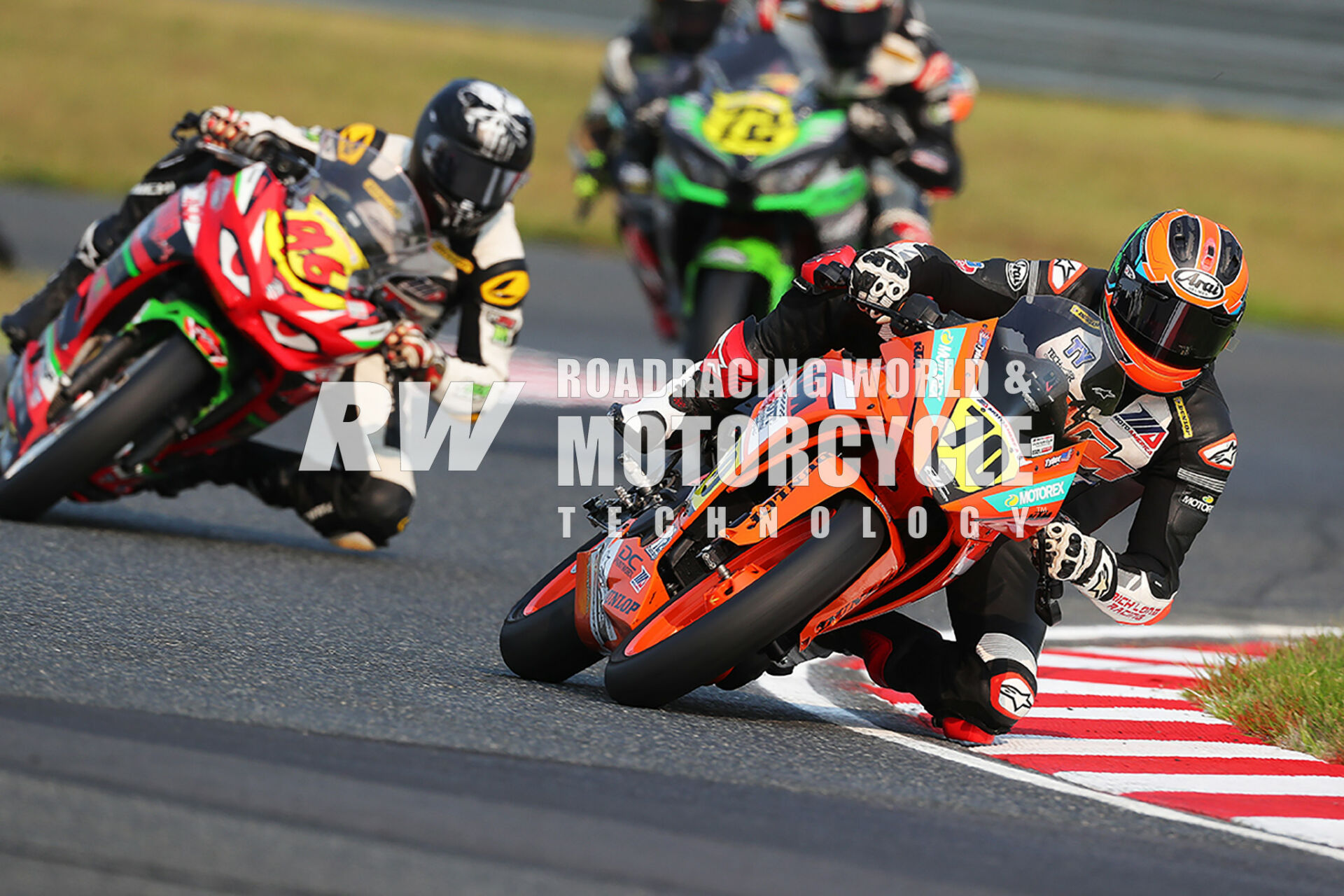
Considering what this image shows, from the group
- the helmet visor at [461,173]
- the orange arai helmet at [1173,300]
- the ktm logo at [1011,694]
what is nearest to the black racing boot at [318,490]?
the helmet visor at [461,173]

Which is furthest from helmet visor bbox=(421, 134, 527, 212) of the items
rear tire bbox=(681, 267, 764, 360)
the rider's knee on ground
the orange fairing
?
the orange fairing

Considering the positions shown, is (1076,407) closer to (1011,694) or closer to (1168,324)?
Answer: (1168,324)

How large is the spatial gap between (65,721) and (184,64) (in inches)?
818

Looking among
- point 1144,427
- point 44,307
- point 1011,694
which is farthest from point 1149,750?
point 44,307

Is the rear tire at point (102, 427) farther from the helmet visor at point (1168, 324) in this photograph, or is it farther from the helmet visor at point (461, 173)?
the helmet visor at point (1168, 324)

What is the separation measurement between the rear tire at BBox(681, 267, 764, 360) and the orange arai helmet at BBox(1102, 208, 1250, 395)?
3.19 metres

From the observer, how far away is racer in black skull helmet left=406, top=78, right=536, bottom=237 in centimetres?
647

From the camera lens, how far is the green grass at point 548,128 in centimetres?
1998

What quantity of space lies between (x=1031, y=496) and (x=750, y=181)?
3.94m

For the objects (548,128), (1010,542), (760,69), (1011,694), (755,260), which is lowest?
(548,128)

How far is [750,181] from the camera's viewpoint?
8.16 metres

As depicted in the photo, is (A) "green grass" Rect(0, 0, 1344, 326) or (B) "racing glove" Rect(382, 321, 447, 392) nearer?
Answer: (B) "racing glove" Rect(382, 321, 447, 392)

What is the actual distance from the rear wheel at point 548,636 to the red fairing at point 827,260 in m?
0.91

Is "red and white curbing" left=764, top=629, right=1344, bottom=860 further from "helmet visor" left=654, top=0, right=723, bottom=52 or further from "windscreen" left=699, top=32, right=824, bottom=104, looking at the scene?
"helmet visor" left=654, top=0, right=723, bottom=52
